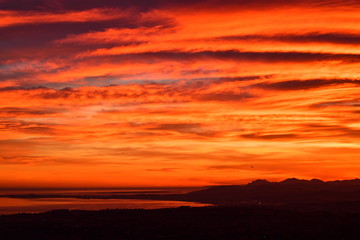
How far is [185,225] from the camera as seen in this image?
55.2 meters

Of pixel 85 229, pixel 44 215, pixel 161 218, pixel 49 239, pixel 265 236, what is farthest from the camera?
pixel 44 215

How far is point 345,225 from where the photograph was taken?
49969mm

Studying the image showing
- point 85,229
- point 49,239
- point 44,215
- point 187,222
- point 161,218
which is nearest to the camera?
point 49,239

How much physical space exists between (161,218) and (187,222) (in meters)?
5.47

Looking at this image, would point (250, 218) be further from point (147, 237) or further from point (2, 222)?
point (2, 222)

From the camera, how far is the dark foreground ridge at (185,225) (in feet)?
155

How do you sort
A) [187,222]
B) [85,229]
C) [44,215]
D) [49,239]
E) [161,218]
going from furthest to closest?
1. [44,215]
2. [161,218]
3. [187,222]
4. [85,229]
5. [49,239]

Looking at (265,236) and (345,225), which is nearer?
(265,236)

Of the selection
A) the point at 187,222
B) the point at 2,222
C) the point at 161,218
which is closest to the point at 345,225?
the point at 187,222

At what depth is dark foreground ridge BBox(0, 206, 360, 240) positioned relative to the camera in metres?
47.2

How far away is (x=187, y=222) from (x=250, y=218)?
9.10m

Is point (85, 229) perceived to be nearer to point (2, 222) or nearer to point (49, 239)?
point (49, 239)

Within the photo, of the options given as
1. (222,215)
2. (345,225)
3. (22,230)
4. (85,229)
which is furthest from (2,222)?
(345,225)

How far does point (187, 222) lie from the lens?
58281mm
